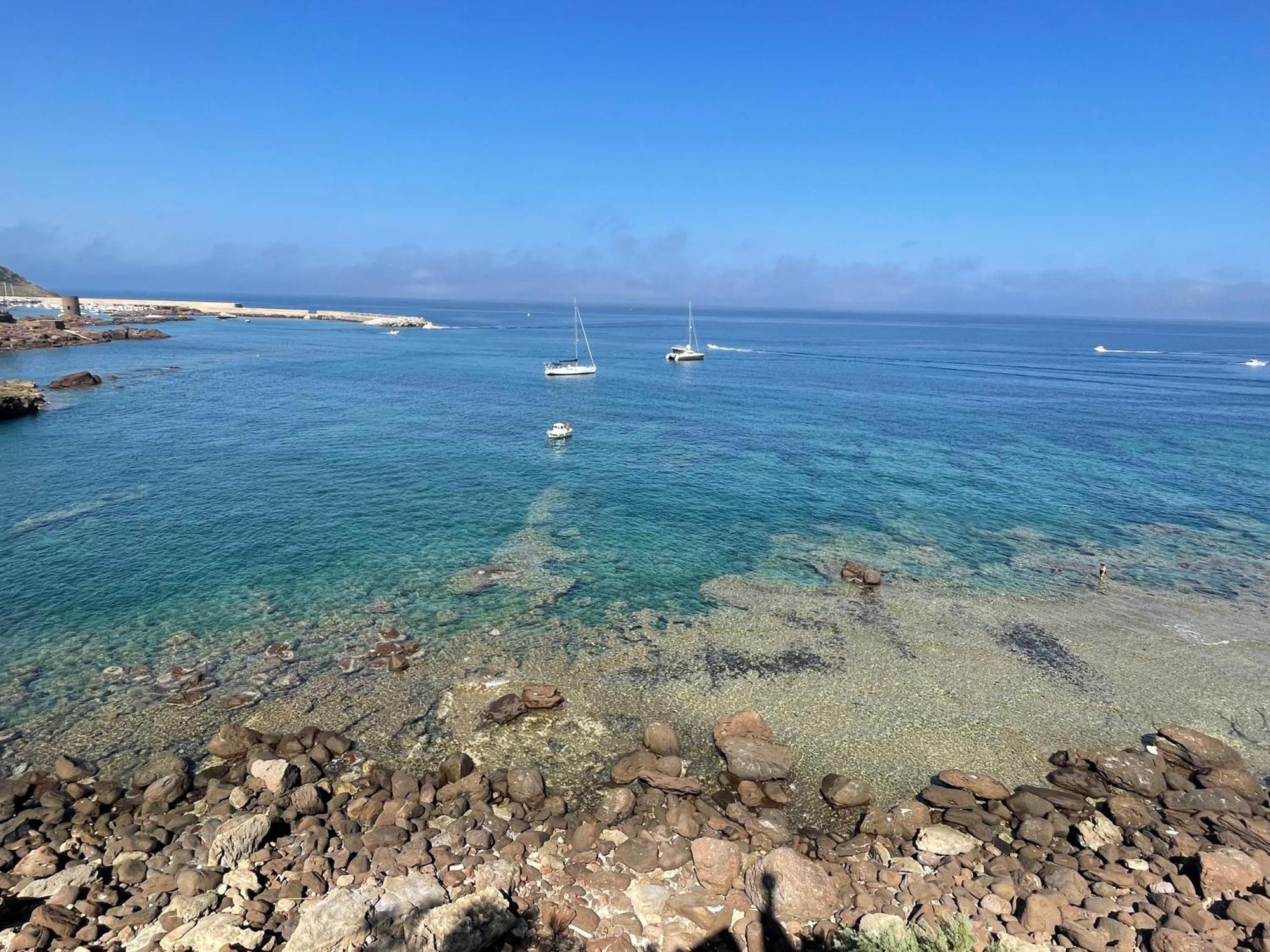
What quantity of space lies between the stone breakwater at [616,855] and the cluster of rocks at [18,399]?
70.7 meters

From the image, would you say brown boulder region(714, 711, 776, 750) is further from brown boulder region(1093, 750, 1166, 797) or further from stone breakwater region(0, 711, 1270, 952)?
brown boulder region(1093, 750, 1166, 797)

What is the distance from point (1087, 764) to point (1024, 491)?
3902 centimetres

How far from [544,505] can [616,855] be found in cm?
3499

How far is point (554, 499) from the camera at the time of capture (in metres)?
55.2

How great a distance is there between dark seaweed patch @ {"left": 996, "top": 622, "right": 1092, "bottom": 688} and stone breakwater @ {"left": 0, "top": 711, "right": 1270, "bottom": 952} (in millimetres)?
5585

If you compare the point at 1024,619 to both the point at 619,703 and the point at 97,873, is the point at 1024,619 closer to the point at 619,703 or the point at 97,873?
the point at 619,703

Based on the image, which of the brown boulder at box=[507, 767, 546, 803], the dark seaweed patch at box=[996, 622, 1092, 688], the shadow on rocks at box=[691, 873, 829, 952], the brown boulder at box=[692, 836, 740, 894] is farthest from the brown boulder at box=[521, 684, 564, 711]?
the dark seaweed patch at box=[996, 622, 1092, 688]

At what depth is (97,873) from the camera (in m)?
19.3

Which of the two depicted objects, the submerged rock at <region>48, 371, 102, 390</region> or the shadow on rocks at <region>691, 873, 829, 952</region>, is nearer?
the shadow on rocks at <region>691, 873, 829, 952</region>

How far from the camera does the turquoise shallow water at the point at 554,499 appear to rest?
3841 centimetres

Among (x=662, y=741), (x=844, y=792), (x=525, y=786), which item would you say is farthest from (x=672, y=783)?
(x=844, y=792)

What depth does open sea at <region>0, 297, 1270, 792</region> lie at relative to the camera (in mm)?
37406

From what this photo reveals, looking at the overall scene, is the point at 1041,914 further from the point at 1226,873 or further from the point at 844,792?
the point at 844,792

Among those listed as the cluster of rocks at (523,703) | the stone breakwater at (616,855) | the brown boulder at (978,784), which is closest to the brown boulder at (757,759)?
the stone breakwater at (616,855)
